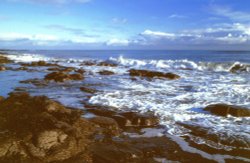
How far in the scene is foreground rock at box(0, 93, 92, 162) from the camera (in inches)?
241

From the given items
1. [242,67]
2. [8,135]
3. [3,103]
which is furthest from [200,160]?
[242,67]

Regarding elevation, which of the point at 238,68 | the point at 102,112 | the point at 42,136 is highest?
the point at 42,136

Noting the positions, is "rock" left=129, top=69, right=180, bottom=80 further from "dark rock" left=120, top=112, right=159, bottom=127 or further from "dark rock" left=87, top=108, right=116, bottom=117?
"dark rock" left=120, top=112, right=159, bottom=127

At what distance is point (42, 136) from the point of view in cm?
647

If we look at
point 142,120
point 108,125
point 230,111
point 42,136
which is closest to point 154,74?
point 230,111

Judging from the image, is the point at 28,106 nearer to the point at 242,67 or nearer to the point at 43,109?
the point at 43,109

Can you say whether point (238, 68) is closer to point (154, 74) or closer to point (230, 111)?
point (154, 74)

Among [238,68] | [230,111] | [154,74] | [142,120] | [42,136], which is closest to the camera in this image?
[42,136]

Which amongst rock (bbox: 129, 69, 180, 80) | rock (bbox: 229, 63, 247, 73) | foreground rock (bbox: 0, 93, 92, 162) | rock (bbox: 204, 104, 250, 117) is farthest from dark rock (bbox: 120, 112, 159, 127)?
rock (bbox: 229, 63, 247, 73)

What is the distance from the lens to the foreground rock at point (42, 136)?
6.12m

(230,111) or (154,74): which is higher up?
(230,111)

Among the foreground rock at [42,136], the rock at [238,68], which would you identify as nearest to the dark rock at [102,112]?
the foreground rock at [42,136]

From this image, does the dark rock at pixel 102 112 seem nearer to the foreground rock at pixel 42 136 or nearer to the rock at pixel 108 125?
the rock at pixel 108 125

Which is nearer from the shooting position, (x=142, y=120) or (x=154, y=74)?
(x=142, y=120)
